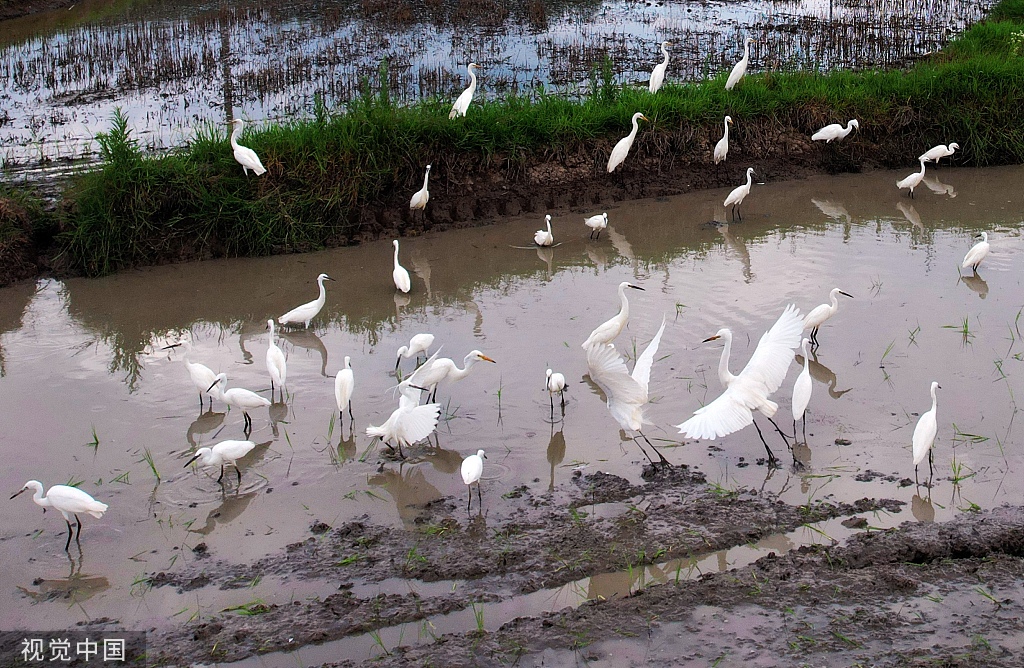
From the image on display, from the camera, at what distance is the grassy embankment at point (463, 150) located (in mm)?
9438

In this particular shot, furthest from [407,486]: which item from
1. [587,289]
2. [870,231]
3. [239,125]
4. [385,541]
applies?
[870,231]

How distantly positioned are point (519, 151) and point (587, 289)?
2613 mm

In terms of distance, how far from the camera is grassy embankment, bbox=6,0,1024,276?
9.44 m

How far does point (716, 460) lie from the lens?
19.0 ft

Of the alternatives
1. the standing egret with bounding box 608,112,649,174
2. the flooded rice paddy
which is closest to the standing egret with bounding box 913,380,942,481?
the standing egret with bounding box 608,112,649,174

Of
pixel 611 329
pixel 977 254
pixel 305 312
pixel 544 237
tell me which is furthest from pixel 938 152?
pixel 305 312

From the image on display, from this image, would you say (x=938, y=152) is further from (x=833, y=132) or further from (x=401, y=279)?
(x=401, y=279)

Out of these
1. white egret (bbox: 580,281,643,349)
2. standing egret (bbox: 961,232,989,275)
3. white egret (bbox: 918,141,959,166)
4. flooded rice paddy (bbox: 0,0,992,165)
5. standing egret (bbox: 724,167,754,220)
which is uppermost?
flooded rice paddy (bbox: 0,0,992,165)

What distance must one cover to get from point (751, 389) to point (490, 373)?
219 centimetres

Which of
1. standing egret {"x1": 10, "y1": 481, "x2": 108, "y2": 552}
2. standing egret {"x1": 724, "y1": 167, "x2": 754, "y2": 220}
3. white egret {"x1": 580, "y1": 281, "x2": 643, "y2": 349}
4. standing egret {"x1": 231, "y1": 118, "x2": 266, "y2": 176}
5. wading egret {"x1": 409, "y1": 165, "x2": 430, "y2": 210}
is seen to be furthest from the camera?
standing egret {"x1": 724, "y1": 167, "x2": 754, "y2": 220}

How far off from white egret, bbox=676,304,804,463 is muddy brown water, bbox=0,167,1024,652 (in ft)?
1.36

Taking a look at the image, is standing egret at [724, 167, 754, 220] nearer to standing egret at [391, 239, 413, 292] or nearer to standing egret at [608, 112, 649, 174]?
standing egret at [608, 112, 649, 174]

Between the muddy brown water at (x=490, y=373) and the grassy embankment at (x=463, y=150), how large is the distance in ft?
1.29

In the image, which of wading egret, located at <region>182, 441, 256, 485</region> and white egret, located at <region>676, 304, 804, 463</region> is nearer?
white egret, located at <region>676, 304, 804, 463</region>
